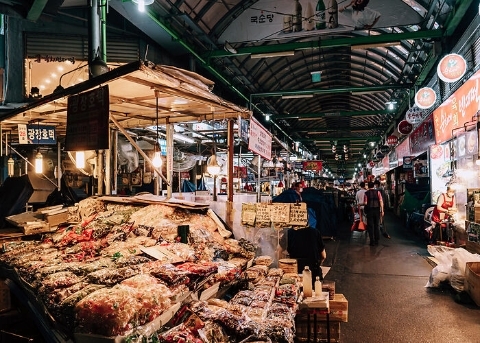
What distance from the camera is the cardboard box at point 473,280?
6531 mm

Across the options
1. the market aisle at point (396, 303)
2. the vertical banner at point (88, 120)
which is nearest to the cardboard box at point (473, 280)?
the market aisle at point (396, 303)

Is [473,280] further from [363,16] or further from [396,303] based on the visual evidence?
[363,16]

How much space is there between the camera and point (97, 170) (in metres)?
8.12

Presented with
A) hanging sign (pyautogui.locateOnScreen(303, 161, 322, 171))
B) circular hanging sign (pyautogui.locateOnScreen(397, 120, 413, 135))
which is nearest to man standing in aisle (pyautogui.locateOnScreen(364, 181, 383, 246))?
circular hanging sign (pyautogui.locateOnScreen(397, 120, 413, 135))

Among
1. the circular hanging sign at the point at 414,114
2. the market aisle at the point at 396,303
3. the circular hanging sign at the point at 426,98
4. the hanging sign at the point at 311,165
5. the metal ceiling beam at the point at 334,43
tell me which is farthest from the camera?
the hanging sign at the point at 311,165

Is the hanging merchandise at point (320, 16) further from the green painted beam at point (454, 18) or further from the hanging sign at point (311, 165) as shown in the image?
the hanging sign at point (311, 165)

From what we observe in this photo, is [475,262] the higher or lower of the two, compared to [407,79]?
lower

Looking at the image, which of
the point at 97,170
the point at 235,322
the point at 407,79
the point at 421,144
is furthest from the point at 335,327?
the point at 407,79

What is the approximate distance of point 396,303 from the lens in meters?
6.89

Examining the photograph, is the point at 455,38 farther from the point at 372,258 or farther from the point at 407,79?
the point at 372,258

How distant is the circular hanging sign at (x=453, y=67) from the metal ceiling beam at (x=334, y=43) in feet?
6.12

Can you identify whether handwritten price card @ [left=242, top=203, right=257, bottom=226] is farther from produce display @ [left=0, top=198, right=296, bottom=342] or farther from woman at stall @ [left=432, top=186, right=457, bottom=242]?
woman at stall @ [left=432, top=186, right=457, bottom=242]

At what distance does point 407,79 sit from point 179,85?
14.3 metres

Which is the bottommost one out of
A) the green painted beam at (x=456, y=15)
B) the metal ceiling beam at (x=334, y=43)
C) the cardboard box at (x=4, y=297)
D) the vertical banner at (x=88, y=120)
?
the cardboard box at (x=4, y=297)
